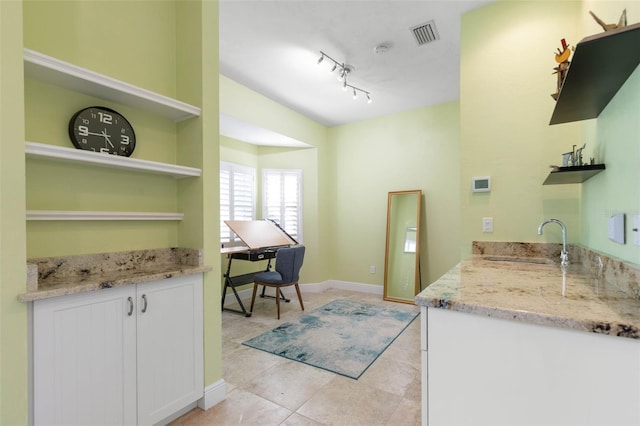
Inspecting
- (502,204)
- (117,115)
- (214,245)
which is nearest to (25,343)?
(214,245)

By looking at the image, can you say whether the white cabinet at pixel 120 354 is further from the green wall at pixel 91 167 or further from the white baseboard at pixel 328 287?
the white baseboard at pixel 328 287

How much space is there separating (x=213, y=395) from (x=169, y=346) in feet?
1.75

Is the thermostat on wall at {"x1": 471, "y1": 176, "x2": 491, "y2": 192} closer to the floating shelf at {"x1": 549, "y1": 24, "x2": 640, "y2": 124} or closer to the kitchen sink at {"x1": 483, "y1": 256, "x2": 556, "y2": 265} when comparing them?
the kitchen sink at {"x1": 483, "y1": 256, "x2": 556, "y2": 265}

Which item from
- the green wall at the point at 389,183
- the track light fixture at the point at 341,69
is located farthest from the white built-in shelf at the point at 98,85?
the green wall at the point at 389,183

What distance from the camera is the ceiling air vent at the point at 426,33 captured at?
257 cm

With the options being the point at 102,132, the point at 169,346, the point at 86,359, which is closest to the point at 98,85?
the point at 102,132

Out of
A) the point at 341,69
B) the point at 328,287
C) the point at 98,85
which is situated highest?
the point at 341,69

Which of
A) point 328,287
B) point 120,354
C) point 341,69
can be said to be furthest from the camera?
point 328,287

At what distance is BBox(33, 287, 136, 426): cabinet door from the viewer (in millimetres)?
1368

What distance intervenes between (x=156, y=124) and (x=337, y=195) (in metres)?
3.63

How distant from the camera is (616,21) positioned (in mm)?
1357

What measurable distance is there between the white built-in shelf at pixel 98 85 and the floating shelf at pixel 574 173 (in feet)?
7.50

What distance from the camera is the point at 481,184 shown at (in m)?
2.34

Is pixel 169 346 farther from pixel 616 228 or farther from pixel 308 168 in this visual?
pixel 308 168
